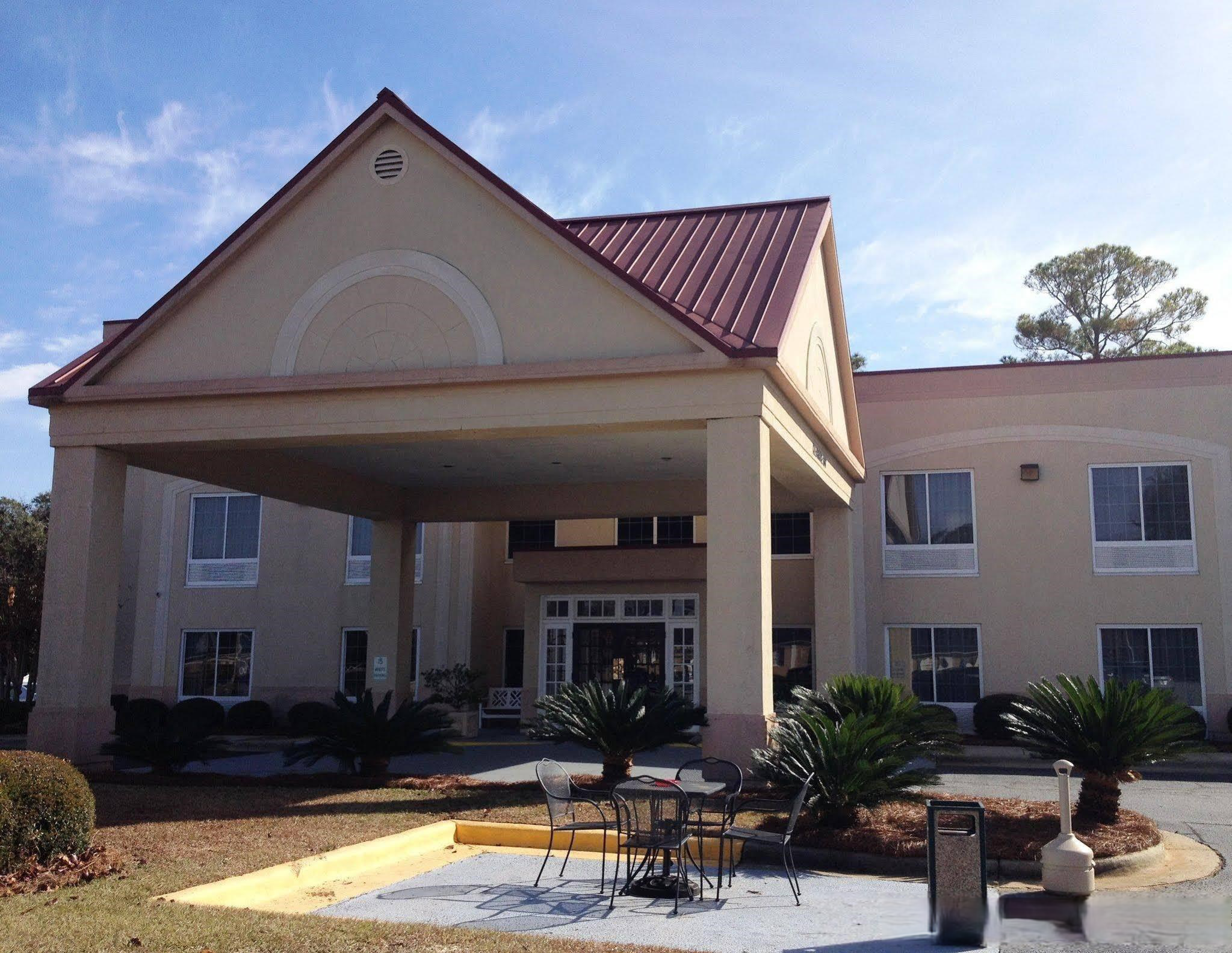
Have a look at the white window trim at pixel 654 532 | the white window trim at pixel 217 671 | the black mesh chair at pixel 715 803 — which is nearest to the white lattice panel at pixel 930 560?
the white window trim at pixel 654 532

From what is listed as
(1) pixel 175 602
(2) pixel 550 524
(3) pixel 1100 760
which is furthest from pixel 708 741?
(1) pixel 175 602

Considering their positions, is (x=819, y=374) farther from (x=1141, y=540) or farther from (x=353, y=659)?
(x=353, y=659)

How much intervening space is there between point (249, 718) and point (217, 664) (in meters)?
2.78

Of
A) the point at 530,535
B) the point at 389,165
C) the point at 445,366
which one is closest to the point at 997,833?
the point at 445,366

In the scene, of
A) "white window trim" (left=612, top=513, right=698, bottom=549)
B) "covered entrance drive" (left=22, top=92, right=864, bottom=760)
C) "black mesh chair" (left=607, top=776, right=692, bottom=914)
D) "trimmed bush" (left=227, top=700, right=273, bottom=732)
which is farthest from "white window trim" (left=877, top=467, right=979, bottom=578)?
"black mesh chair" (left=607, top=776, right=692, bottom=914)

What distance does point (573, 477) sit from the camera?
22516mm

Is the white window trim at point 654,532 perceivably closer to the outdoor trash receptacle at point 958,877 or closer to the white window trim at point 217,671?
the white window trim at point 217,671

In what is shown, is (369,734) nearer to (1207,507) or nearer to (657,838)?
(657,838)

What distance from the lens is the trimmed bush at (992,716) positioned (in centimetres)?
2317

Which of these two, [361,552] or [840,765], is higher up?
[361,552]

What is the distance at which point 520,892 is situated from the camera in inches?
367

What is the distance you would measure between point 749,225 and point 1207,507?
1213 centimetres

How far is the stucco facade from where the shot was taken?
50.3 feet

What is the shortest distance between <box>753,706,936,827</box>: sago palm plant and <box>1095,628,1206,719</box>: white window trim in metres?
14.2
